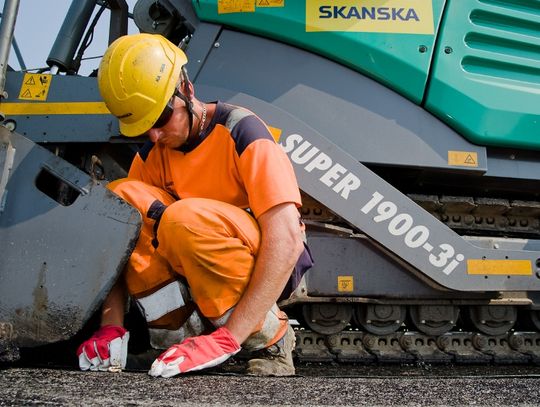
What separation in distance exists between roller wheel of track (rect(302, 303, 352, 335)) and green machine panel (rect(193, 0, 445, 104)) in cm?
115

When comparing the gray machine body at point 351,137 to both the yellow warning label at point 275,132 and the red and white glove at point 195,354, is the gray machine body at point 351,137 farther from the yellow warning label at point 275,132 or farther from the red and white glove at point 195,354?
the red and white glove at point 195,354

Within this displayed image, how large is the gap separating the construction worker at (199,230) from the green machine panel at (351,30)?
61cm

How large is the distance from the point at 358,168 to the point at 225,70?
2.59 feet

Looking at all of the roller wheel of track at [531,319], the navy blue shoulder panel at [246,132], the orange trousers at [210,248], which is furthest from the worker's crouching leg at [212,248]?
the roller wheel of track at [531,319]

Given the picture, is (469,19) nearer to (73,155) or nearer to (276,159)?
(276,159)

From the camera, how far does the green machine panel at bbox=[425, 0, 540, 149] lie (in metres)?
2.79

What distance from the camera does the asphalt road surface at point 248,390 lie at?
1451 millimetres

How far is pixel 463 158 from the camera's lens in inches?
110

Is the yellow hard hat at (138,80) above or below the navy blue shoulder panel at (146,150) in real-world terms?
above

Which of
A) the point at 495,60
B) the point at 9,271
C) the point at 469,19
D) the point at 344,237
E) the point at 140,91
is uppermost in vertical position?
the point at 469,19

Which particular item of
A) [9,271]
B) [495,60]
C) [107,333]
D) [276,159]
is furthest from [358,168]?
[9,271]

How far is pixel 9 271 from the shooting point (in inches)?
82.4

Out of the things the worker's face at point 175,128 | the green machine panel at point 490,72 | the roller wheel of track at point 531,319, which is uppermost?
the green machine panel at point 490,72

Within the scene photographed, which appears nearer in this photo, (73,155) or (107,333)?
(107,333)
